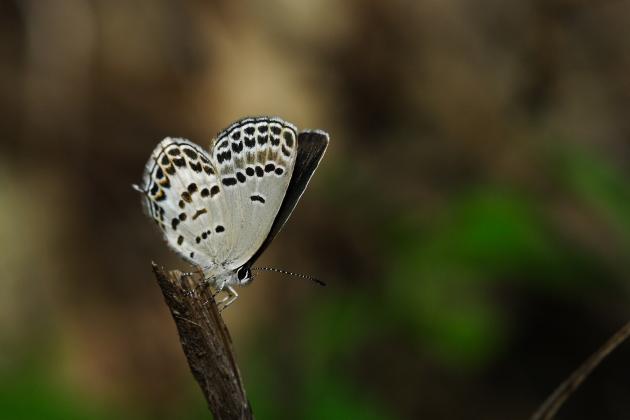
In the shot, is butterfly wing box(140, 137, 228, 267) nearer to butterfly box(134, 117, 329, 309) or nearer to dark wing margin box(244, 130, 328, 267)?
butterfly box(134, 117, 329, 309)

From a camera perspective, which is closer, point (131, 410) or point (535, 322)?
point (131, 410)

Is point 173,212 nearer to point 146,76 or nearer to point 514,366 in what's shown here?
point 514,366

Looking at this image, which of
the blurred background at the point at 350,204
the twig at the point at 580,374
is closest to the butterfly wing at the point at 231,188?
the blurred background at the point at 350,204

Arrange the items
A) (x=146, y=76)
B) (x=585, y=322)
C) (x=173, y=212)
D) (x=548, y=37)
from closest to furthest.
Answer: (x=173, y=212)
(x=585, y=322)
(x=146, y=76)
(x=548, y=37)

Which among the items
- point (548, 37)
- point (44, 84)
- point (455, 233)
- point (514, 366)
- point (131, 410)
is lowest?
point (131, 410)

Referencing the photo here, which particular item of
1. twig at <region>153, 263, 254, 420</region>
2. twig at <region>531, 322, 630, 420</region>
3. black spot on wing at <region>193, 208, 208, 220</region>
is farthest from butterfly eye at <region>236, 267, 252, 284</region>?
twig at <region>531, 322, 630, 420</region>

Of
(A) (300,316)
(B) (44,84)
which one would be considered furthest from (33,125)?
(A) (300,316)

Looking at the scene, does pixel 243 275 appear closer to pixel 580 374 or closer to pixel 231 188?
pixel 231 188
